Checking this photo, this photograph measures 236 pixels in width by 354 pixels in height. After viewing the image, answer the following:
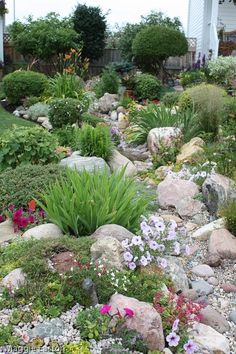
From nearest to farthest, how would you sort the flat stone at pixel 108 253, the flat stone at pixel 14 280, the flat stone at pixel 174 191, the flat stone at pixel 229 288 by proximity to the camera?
the flat stone at pixel 14 280 → the flat stone at pixel 108 253 → the flat stone at pixel 229 288 → the flat stone at pixel 174 191

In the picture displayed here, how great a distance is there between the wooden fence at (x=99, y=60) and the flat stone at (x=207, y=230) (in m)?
13.1

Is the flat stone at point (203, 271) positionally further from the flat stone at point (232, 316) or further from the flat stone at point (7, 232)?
the flat stone at point (7, 232)

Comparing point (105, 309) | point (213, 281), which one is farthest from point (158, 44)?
point (105, 309)

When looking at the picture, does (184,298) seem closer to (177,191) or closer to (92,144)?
(177,191)

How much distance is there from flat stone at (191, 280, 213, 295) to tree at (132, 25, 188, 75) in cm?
1240

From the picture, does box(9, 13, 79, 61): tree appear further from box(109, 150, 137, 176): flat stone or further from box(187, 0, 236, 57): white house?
box(109, 150, 137, 176): flat stone

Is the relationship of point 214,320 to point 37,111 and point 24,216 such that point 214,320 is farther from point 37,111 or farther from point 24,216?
point 37,111

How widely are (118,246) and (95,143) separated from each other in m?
3.75

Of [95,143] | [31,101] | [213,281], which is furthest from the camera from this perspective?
[31,101]

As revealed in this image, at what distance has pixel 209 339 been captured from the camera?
3.44 m

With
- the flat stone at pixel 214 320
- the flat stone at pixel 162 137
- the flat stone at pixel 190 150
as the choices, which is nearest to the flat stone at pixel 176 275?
the flat stone at pixel 214 320

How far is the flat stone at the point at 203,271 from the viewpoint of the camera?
14.7 ft

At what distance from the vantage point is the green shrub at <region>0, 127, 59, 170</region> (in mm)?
6598

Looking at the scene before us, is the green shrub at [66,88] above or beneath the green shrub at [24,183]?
above
